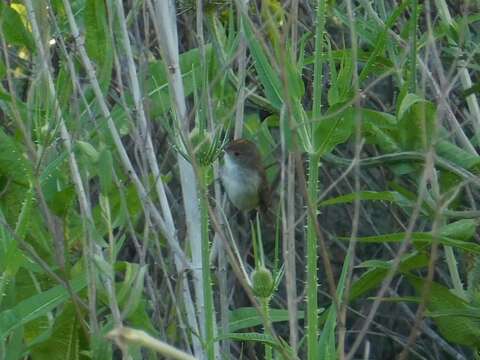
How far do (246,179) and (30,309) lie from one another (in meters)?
1.60

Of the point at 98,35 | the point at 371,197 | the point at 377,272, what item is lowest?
the point at 377,272

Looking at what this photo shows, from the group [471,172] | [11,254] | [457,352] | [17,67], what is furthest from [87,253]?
[17,67]

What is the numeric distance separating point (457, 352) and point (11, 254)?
1741 mm

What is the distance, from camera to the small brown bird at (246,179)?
3674 mm

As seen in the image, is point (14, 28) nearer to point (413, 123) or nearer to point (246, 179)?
point (413, 123)

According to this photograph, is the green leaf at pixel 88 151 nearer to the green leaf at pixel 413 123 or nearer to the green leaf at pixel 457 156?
the green leaf at pixel 413 123

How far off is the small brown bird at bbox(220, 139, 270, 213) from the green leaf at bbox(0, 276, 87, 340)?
1.40 metres

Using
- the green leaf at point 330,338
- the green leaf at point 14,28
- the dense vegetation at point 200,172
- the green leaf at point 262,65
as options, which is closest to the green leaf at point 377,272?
the dense vegetation at point 200,172

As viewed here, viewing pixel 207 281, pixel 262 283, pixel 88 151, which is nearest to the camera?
pixel 262 283

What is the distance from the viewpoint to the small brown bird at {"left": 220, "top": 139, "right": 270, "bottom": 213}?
367cm

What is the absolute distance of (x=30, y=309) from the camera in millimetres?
2256

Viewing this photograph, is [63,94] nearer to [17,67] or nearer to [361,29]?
[361,29]

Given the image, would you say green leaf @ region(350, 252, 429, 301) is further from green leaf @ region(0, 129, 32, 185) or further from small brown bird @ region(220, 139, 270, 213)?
small brown bird @ region(220, 139, 270, 213)

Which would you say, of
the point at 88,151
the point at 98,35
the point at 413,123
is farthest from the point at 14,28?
the point at 413,123
